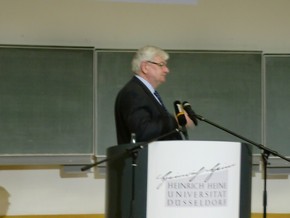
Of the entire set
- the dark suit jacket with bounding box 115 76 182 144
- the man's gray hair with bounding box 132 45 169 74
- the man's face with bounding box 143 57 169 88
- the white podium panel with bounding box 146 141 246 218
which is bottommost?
the white podium panel with bounding box 146 141 246 218

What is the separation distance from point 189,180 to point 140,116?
0.48 m

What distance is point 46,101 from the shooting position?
3.77 metres

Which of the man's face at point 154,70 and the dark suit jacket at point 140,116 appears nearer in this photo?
the dark suit jacket at point 140,116

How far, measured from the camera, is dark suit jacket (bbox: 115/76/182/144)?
2.30 meters

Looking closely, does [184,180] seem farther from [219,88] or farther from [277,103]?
[277,103]

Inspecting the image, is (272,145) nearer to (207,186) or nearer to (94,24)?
(94,24)

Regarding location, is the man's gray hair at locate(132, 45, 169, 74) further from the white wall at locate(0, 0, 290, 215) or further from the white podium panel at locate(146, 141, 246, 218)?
the white wall at locate(0, 0, 290, 215)

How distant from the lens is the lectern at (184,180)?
6.64ft

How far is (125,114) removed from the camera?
2.42 metres

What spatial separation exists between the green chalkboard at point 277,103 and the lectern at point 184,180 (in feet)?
6.38

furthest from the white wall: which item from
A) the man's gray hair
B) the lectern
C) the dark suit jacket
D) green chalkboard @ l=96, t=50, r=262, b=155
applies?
the lectern

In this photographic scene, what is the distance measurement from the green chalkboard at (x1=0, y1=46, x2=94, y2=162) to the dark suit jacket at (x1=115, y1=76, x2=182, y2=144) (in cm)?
131
